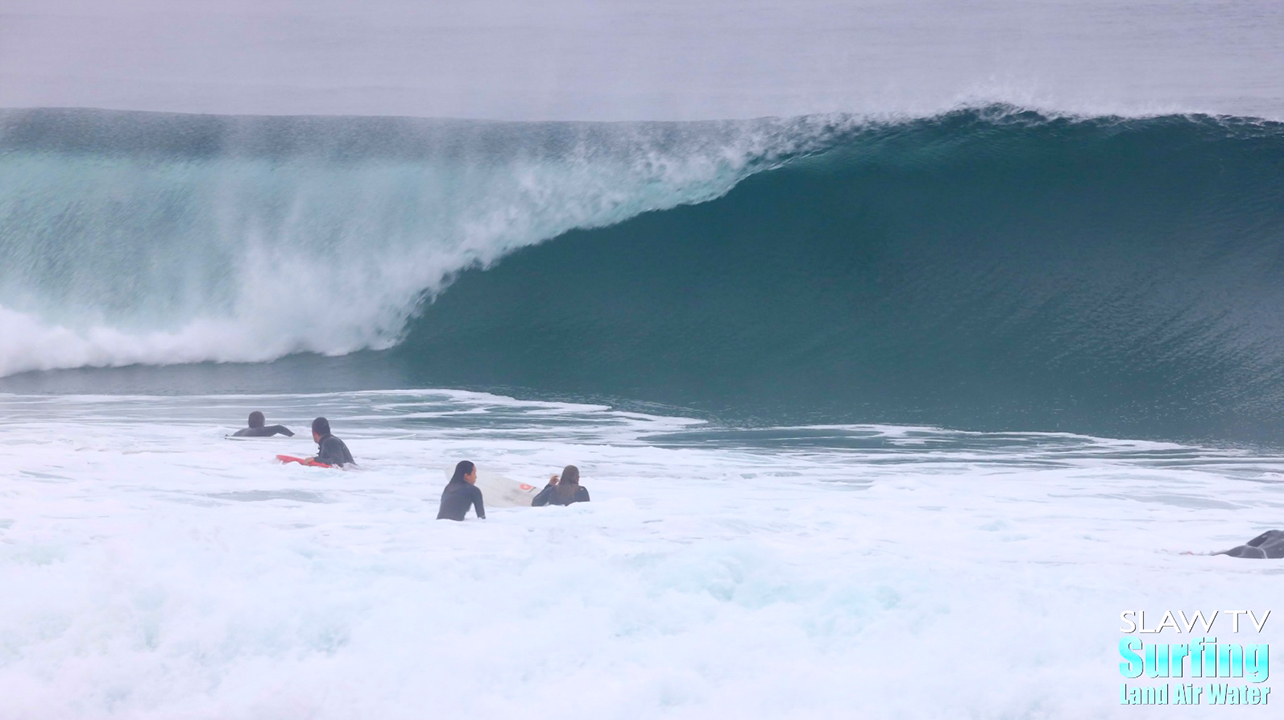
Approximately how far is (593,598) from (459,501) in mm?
1730

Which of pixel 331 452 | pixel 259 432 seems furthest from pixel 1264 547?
pixel 259 432

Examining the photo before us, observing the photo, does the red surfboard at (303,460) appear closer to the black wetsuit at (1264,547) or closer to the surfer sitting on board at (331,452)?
the surfer sitting on board at (331,452)

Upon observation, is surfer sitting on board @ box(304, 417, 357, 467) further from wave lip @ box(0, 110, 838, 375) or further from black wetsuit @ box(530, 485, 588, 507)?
wave lip @ box(0, 110, 838, 375)

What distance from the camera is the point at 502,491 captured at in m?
6.52

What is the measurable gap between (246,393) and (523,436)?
15.2ft

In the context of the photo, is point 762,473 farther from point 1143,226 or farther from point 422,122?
point 422,122

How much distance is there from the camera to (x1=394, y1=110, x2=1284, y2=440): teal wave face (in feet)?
35.5

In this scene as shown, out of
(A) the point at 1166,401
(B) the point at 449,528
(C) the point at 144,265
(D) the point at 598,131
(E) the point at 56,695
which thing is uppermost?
(D) the point at 598,131

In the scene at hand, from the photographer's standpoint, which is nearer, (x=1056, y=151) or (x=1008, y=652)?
(x=1008, y=652)

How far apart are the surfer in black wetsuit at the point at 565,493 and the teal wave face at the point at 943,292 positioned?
14.8ft

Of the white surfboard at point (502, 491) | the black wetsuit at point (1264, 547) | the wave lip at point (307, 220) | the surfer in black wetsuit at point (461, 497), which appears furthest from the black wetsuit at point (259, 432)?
the black wetsuit at point (1264, 547)

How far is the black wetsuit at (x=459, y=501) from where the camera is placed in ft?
19.1

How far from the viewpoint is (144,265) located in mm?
15812

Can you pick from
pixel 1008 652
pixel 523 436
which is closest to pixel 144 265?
pixel 523 436
